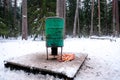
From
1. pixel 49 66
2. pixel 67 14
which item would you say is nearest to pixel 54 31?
pixel 49 66

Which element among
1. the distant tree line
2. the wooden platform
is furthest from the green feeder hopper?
the distant tree line

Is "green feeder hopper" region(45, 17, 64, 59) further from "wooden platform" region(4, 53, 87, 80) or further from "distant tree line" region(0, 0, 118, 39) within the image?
"distant tree line" region(0, 0, 118, 39)

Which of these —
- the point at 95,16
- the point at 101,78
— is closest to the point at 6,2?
the point at 95,16

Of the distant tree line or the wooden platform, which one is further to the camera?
the distant tree line

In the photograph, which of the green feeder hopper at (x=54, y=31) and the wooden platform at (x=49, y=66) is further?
the green feeder hopper at (x=54, y=31)

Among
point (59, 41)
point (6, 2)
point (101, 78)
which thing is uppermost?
point (6, 2)

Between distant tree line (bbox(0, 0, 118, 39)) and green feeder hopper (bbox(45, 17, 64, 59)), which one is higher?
distant tree line (bbox(0, 0, 118, 39))

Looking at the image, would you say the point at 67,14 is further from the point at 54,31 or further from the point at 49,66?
the point at 49,66

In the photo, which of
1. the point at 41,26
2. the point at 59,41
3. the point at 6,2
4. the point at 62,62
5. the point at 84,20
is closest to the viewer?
→ the point at 62,62

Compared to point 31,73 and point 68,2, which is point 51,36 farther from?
point 68,2

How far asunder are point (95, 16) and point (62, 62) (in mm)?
28695

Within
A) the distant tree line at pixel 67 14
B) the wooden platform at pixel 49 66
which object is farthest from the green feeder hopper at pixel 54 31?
the distant tree line at pixel 67 14

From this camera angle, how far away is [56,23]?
6.46 metres

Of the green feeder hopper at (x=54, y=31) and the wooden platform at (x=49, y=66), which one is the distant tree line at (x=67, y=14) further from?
the wooden platform at (x=49, y=66)
